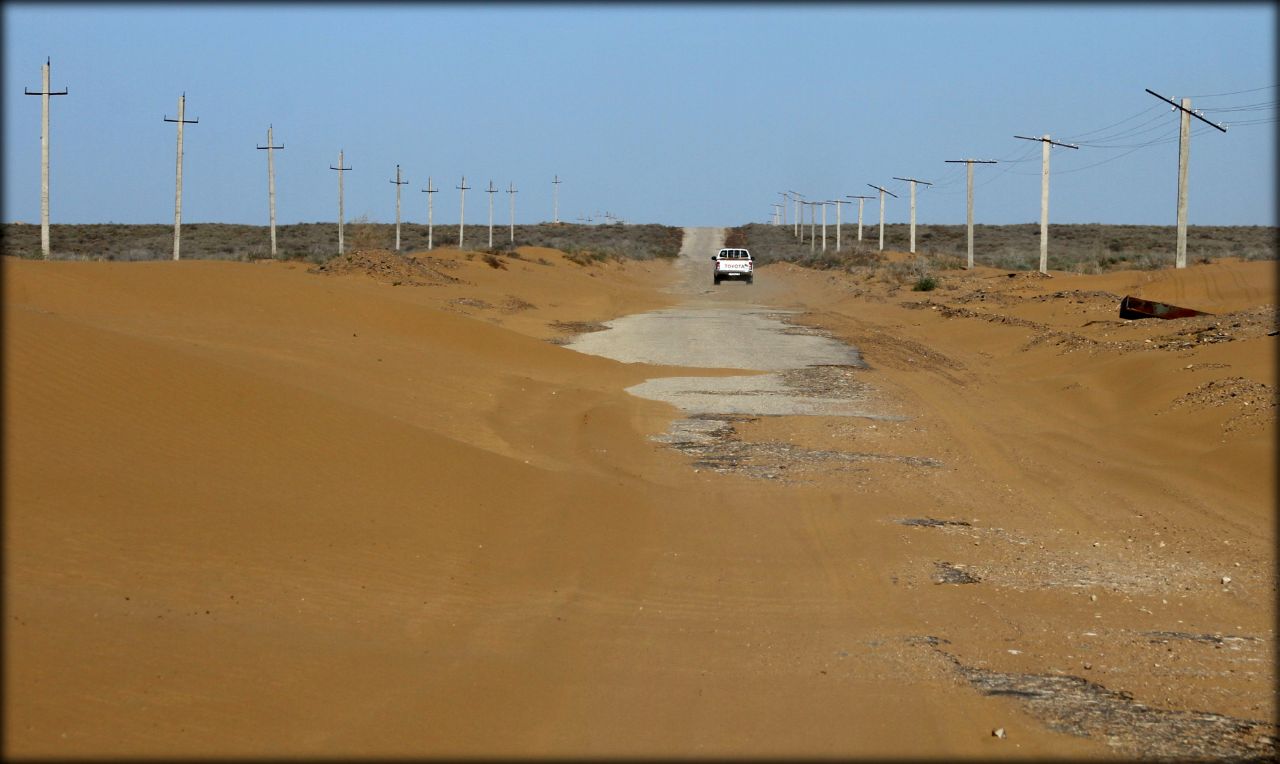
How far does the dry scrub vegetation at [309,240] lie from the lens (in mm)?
84188

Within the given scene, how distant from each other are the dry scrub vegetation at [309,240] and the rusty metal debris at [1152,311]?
166 ft

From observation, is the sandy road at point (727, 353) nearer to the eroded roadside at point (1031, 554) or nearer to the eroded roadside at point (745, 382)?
the eroded roadside at point (745, 382)

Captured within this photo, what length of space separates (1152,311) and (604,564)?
70.4ft

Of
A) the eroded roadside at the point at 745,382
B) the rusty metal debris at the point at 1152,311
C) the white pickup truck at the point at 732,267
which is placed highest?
the white pickup truck at the point at 732,267

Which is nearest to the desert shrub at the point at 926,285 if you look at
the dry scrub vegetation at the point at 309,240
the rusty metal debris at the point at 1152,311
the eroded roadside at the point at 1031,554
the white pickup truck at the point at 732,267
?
the white pickup truck at the point at 732,267

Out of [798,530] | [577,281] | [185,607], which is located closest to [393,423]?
[798,530]

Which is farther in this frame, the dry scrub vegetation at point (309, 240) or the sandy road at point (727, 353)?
the dry scrub vegetation at point (309, 240)

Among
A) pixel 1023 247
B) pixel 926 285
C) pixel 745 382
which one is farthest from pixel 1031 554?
pixel 1023 247

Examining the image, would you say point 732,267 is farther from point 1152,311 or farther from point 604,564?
point 604,564

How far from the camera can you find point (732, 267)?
6531 cm

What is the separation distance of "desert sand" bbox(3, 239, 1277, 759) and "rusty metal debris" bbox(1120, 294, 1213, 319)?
18.5 ft

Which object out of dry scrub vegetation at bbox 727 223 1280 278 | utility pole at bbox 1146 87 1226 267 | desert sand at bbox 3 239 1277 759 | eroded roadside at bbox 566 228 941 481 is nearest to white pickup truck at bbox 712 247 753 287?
dry scrub vegetation at bbox 727 223 1280 278

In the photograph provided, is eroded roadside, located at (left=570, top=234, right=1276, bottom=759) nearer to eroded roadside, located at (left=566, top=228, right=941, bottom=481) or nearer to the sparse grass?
eroded roadside, located at (left=566, top=228, right=941, bottom=481)

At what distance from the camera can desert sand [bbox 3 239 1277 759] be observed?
6891 millimetres
